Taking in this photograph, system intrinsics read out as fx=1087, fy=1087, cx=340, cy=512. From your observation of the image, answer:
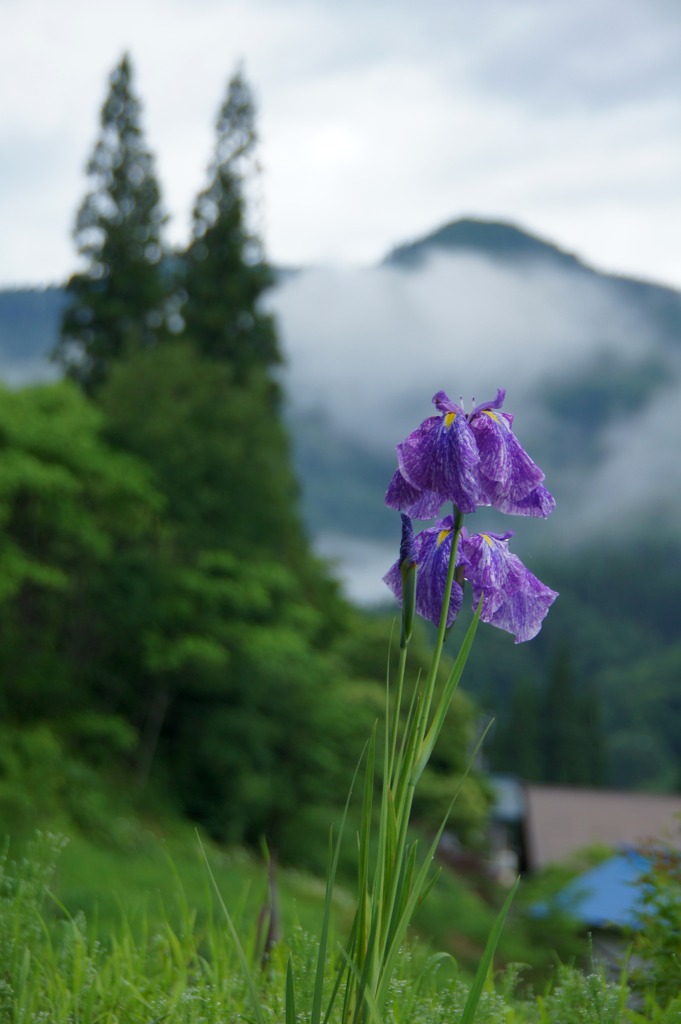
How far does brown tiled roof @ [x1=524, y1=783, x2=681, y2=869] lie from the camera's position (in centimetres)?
2470

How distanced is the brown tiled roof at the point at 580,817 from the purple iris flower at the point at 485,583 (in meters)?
22.6

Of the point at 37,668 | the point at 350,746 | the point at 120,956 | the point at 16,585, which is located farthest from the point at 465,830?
the point at 120,956

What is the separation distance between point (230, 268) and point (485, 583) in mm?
21246

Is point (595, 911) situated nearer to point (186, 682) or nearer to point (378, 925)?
point (186, 682)

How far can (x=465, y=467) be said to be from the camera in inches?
66.7

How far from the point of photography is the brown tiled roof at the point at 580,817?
24.7 metres

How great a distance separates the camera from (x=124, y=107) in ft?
73.1

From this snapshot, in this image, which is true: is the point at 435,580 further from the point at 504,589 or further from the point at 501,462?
the point at 501,462

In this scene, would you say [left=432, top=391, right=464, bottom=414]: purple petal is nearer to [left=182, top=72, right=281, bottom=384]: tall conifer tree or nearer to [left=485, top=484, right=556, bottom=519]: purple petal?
[left=485, top=484, right=556, bottom=519]: purple petal

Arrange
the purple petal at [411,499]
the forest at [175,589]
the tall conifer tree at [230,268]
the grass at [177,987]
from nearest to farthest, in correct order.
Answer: the purple petal at [411,499], the grass at [177,987], the forest at [175,589], the tall conifer tree at [230,268]

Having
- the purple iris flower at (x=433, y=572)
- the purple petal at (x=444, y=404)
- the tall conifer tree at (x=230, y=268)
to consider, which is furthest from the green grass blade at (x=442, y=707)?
the tall conifer tree at (x=230, y=268)

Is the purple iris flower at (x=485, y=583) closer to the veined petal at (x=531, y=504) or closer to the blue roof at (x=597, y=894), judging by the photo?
the veined petal at (x=531, y=504)

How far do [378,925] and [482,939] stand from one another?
12160mm

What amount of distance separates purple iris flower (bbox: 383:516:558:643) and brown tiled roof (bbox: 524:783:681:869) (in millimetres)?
22617
